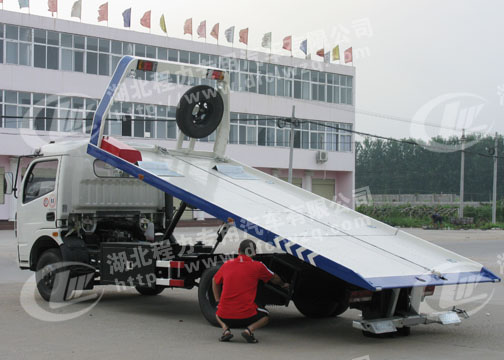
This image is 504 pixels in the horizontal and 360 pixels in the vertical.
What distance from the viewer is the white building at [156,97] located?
41.6m

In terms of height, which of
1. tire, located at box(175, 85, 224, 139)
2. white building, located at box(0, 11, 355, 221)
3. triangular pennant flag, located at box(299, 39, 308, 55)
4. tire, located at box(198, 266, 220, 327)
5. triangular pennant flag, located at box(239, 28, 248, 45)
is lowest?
tire, located at box(198, 266, 220, 327)

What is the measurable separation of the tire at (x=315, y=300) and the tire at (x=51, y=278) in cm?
396

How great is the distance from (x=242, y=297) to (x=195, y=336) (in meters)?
0.95

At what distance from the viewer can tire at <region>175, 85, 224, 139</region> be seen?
39.5ft

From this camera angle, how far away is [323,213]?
10.3 metres

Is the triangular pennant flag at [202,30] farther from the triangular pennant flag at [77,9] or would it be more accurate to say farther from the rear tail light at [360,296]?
the rear tail light at [360,296]

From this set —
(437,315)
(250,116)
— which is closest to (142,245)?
(437,315)

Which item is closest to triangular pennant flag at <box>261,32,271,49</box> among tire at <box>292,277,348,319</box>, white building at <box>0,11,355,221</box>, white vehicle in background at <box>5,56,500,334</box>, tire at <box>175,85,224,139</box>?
white building at <box>0,11,355,221</box>

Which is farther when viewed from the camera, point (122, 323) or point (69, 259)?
point (69, 259)

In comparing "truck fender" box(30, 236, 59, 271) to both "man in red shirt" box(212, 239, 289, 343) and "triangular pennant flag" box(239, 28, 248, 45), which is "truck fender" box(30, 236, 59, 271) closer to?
"man in red shirt" box(212, 239, 289, 343)

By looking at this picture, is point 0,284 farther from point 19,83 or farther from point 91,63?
point 91,63

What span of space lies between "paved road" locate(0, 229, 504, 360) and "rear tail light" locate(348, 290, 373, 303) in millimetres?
501

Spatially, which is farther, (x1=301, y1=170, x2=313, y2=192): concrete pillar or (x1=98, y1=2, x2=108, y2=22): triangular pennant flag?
(x1=301, y1=170, x2=313, y2=192): concrete pillar

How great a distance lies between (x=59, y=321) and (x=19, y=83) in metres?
34.3
